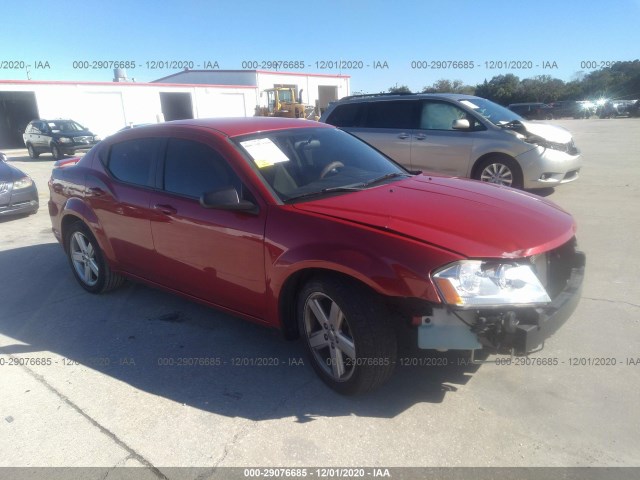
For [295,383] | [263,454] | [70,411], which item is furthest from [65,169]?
[263,454]

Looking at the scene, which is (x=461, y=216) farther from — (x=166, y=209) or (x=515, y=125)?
(x=515, y=125)

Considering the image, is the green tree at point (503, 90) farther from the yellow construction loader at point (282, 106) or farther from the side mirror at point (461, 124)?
the side mirror at point (461, 124)

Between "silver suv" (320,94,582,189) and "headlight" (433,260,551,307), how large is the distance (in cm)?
544

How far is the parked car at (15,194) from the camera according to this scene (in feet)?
27.0

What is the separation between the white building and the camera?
28.7 m

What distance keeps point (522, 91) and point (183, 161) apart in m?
56.8

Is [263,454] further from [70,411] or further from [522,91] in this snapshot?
[522,91]

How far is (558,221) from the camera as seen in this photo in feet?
9.97

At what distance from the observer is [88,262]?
4.75m

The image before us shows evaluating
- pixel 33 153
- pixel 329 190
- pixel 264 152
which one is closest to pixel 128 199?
pixel 264 152

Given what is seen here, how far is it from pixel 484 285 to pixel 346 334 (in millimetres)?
840

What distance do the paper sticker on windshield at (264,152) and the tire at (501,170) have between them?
4.94 metres

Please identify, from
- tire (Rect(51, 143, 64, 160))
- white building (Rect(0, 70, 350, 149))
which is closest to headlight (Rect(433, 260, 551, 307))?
tire (Rect(51, 143, 64, 160))

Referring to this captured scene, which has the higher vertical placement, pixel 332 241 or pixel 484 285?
pixel 332 241
